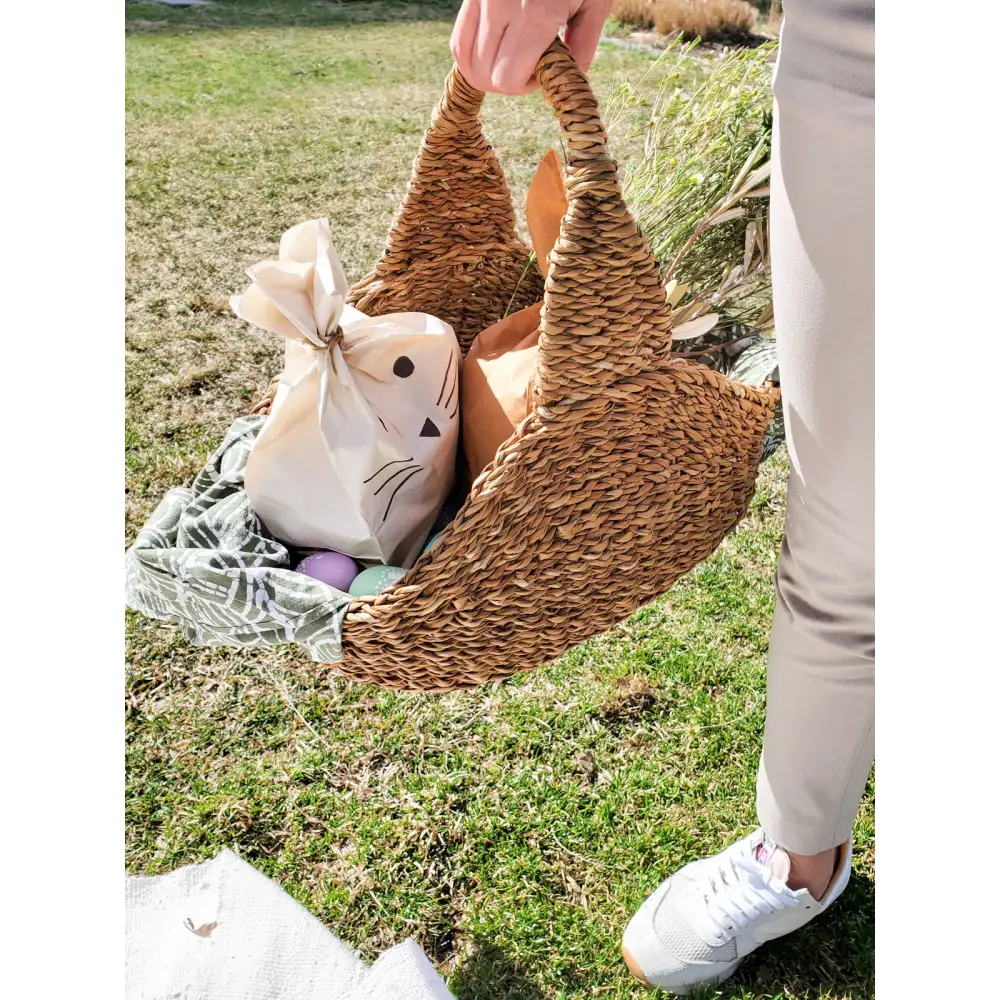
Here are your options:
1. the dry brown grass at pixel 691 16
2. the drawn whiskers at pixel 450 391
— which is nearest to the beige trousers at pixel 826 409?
the drawn whiskers at pixel 450 391

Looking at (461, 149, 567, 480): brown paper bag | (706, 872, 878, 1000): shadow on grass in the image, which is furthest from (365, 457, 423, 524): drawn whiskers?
(706, 872, 878, 1000): shadow on grass

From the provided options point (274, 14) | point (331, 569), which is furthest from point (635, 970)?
point (274, 14)

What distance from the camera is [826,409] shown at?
2.63 ft

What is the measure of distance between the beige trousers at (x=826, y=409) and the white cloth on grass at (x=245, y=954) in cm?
49

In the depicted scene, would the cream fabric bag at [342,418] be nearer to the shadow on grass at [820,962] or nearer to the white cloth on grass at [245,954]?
the white cloth on grass at [245,954]

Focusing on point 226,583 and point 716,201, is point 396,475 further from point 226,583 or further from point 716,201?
point 716,201

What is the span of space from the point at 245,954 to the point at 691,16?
485 centimetres

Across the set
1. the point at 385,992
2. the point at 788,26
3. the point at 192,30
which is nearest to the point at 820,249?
the point at 788,26

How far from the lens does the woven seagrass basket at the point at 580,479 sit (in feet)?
2.76

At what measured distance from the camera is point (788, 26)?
28.5 inches

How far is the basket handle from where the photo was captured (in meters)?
0.82
